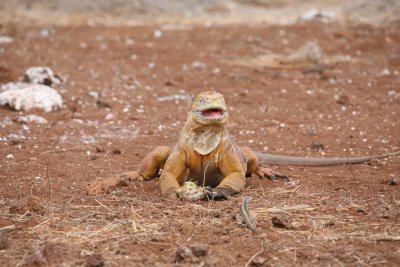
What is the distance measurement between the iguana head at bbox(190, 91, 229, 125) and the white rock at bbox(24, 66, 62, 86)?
4745 millimetres

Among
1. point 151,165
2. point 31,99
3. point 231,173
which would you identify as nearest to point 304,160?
point 231,173

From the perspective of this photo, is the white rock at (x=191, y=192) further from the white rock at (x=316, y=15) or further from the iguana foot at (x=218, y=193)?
the white rock at (x=316, y=15)

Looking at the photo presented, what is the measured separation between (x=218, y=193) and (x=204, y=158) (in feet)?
1.56

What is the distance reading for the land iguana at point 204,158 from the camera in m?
6.33

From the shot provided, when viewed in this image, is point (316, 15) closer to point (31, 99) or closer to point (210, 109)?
point (31, 99)

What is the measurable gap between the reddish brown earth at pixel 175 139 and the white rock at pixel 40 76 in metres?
0.25

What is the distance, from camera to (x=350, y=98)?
1070cm

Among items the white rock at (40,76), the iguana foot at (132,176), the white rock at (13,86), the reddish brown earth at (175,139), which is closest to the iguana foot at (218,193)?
the reddish brown earth at (175,139)

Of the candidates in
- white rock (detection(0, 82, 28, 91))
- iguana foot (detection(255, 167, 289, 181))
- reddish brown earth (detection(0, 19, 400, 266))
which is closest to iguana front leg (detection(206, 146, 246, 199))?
reddish brown earth (detection(0, 19, 400, 266))

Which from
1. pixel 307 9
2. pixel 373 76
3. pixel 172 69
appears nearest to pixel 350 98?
pixel 373 76

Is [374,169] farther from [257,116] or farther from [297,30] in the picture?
[297,30]

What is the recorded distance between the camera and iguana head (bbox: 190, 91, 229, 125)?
20.6ft

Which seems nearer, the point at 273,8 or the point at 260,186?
the point at 260,186

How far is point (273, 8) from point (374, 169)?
10.5 metres
